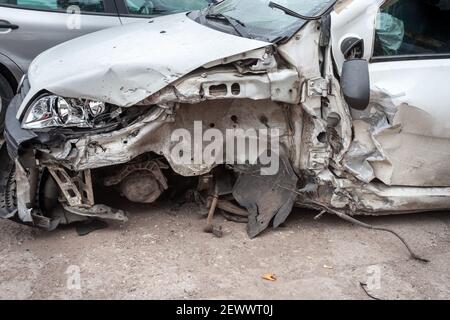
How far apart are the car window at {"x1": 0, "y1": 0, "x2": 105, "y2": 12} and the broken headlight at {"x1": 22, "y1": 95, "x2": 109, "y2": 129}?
5.75ft

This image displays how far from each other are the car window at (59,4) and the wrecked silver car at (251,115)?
1.06m

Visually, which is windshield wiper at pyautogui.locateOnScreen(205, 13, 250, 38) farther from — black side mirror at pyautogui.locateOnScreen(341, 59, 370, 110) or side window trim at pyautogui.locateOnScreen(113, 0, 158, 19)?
side window trim at pyautogui.locateOnScreen(113, 0, 158, 19)

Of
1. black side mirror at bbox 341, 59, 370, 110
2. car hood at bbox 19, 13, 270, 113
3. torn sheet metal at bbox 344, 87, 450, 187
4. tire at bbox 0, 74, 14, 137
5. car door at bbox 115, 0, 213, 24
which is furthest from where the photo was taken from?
car door at bbox 115, 0, 213, 24

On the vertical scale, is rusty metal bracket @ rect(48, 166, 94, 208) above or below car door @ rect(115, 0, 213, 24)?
below

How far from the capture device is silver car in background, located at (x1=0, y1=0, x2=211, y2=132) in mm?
4828

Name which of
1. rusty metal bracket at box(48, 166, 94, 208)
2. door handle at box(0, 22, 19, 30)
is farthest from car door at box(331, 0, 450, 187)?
door handle at box(0, 22, 19, 30)

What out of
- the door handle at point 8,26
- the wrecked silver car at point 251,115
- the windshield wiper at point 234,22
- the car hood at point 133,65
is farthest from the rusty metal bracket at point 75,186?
the door handle at point 8,26

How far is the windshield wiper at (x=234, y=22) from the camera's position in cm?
362

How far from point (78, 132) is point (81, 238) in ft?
2.40

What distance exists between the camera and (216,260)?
350cm
